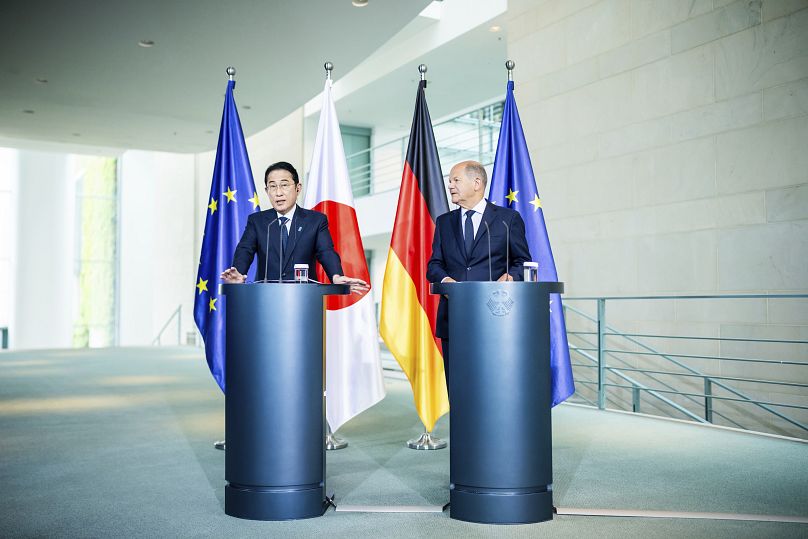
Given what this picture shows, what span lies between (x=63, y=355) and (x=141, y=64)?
720 cm

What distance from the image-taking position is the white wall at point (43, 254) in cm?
1808

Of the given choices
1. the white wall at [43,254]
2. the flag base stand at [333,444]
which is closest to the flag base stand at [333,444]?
the flag base stand at [333,444]

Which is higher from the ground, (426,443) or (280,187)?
(280,187)

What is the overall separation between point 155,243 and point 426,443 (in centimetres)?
1896

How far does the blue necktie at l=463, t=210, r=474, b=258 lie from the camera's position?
141 inches

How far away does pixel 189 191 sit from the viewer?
20.0 metres

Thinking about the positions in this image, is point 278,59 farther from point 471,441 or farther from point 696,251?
point 471,441

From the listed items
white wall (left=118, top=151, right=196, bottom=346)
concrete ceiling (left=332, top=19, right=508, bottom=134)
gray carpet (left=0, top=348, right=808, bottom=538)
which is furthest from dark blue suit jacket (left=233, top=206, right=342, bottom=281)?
white wall (left=118, top=151, right=196, bottom=346)

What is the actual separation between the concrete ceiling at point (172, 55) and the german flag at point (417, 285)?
2.09m

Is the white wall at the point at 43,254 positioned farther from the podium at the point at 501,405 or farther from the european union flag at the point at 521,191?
the podium at the point at 501,405

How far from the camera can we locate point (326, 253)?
3668 mm

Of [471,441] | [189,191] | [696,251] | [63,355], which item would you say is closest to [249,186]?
[471,441]

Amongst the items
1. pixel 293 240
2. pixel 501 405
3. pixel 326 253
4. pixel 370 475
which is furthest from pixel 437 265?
pixel 370 475

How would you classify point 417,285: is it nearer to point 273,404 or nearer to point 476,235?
point 476,235
